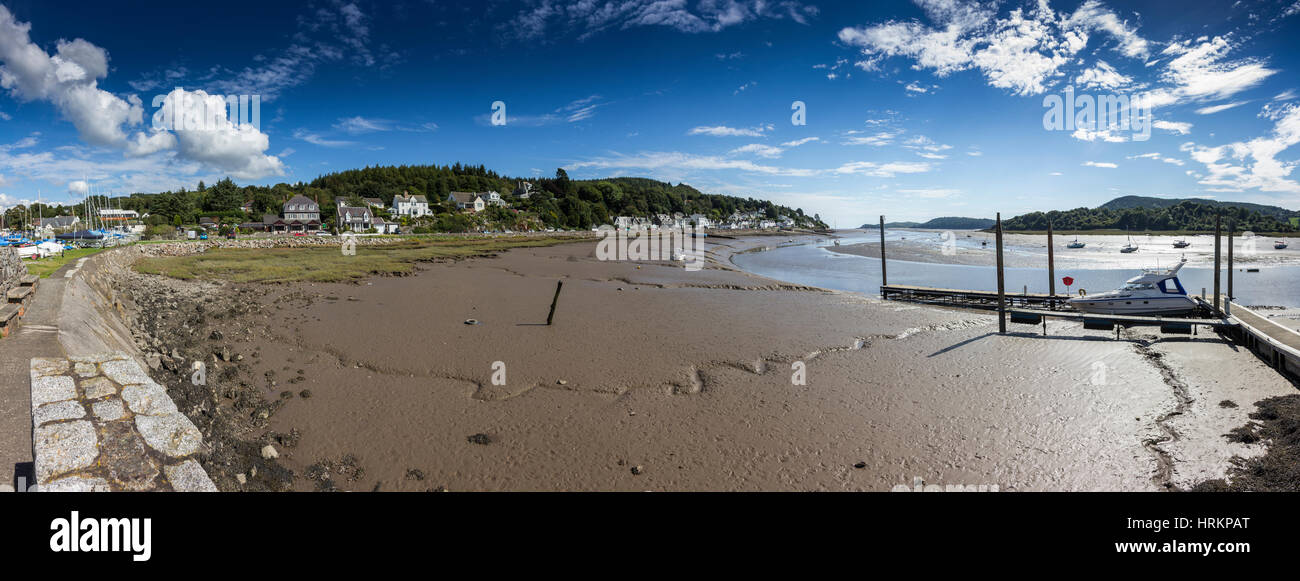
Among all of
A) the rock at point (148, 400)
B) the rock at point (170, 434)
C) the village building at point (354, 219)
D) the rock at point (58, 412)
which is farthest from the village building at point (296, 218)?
the rock at point (170, 434)

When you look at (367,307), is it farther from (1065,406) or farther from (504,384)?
(1065,406)

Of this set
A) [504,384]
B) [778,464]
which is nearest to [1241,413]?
[778,464]

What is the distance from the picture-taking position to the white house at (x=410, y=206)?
331 ft

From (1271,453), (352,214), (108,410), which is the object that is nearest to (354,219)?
(352,214)

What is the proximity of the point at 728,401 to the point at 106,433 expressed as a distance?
895cm

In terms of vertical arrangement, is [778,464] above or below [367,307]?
below

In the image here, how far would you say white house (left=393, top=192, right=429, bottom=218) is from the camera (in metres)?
101

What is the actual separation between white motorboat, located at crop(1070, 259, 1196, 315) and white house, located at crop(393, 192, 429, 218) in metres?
103

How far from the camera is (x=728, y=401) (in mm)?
10477

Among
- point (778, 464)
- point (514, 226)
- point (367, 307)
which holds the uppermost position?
point (514, 226)

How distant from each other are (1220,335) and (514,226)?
9484cm
